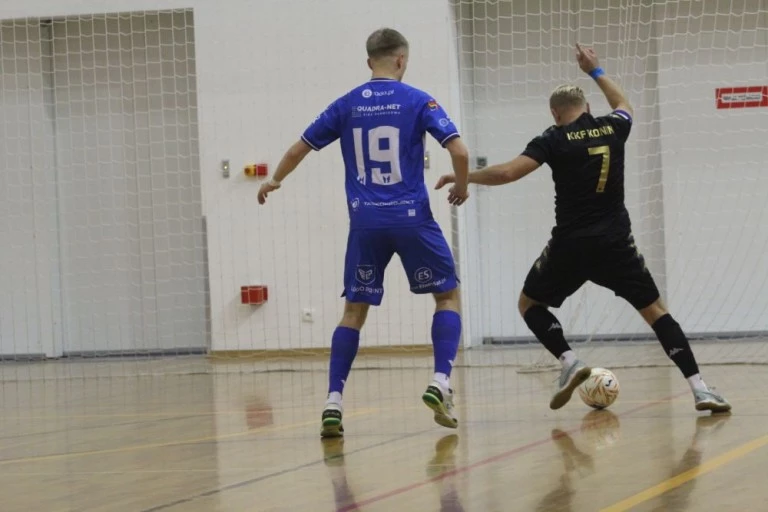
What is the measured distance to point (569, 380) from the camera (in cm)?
630

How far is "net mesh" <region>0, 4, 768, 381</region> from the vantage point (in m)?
11.8

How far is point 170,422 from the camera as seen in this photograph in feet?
23.1

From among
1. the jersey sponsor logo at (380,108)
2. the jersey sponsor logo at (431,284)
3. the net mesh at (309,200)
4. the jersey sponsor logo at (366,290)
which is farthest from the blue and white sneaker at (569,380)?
the net mesh at (309,200)

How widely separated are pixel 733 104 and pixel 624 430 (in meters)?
6.87

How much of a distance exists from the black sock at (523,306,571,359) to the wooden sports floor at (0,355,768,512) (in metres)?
0.33

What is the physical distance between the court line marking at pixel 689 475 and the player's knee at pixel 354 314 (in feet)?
6.22

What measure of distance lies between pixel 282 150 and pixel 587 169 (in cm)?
634

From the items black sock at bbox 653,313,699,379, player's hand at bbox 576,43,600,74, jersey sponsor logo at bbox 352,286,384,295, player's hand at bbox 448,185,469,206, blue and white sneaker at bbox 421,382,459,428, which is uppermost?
player's hand at bbox 576,43,600,74

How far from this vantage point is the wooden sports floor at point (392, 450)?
416 cm

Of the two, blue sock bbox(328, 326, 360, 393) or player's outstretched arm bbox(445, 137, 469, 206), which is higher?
player's outstretched arm bbox(445, 137, 469, 206)

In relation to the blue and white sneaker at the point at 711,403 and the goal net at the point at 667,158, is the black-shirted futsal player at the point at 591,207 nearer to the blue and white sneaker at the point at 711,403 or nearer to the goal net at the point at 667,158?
the blue and white sneaker at the point at 711,403

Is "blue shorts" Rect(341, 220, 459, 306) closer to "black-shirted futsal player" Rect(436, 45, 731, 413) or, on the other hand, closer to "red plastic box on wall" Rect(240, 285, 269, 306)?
"black-shirted futsal player" Rect(436, 45, 731, 413)

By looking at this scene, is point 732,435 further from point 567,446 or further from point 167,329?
point 167,329

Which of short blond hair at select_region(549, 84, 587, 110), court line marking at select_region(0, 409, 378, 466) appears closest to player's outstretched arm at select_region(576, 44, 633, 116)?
short blond hair at select_region(549, 84, 587, 110)
